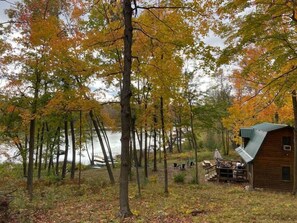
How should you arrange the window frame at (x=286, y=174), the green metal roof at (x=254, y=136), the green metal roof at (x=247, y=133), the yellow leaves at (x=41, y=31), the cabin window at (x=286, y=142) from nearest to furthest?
the yellow leaves at (x=41, y=31) < the window frame at (x=286, y=174) < the cabin window at (x=286, y=142) < the green metal roof at (x=254, y=136) < the green metal roof at (x=247, y=133)

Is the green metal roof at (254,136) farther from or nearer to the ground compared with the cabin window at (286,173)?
farther from the ground

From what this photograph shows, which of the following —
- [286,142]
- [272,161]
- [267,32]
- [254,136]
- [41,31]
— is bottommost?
[272,161]

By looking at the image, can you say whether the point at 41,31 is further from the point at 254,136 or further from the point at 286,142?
the point at 254,136

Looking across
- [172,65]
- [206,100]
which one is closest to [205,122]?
[206,100]

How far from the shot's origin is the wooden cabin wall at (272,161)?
75.6 ft

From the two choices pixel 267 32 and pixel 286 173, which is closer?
pixel 267 32

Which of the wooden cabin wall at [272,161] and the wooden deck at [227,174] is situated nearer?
the wooden cabin wall at [272,161]

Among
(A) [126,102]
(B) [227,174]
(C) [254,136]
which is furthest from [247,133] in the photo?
(A) [126,102]

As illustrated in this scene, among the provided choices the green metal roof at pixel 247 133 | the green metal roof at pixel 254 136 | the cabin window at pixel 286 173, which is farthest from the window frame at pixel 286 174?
the green metal roof at pixel 247 133

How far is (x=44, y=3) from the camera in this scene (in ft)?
43.7

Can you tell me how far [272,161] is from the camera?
23.3 m

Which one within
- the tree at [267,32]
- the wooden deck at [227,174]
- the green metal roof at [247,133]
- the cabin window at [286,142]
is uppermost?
the tree at [267,32]

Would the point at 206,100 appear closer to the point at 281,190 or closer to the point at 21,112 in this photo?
the point at 281,190

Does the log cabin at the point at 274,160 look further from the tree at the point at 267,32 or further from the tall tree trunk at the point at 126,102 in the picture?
the tall tree trunk at the point at 126,102
